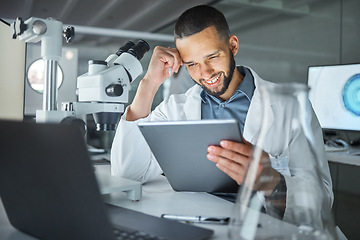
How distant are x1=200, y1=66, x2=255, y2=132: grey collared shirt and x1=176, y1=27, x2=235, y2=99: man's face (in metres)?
0.07

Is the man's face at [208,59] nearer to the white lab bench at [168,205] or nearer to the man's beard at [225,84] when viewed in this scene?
the man's beard at [225,84]

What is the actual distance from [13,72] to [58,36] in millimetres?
491

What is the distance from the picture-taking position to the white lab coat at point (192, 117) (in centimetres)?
57

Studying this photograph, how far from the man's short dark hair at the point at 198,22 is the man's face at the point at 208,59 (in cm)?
2

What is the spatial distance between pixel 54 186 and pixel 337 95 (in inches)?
95.1

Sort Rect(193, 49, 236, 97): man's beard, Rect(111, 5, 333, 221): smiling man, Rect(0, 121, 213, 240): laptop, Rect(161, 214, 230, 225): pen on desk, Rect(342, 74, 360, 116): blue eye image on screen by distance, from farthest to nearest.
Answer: Rect(342, 74, 360, 116): blue eye image on screen < Rect(193, 49, 236, 97): man's beard < Rect(111, 5, 333, 221): smiling man < Rect(161, 214, 230, 225): pen on desk < Rect(0, 121, 213, 240): laptop

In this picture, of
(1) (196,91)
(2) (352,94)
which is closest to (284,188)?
(1) (196,91)

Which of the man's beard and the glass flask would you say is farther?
the man's beard

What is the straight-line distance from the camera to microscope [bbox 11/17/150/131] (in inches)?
40.1

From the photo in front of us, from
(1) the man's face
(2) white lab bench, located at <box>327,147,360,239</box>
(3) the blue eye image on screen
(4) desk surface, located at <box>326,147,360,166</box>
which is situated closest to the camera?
(1) the man's face

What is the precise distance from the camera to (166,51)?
1.45 m

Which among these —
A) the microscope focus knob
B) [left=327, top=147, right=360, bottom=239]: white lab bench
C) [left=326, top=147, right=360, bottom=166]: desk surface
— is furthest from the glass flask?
[left=327, top=147, right=360, bottom=239]: white lab bench

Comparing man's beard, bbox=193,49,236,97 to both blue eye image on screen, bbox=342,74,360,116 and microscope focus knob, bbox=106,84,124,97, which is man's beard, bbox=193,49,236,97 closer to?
microscope focus knob, bbox=106,84,124,97

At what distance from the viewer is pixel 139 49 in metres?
1.22
